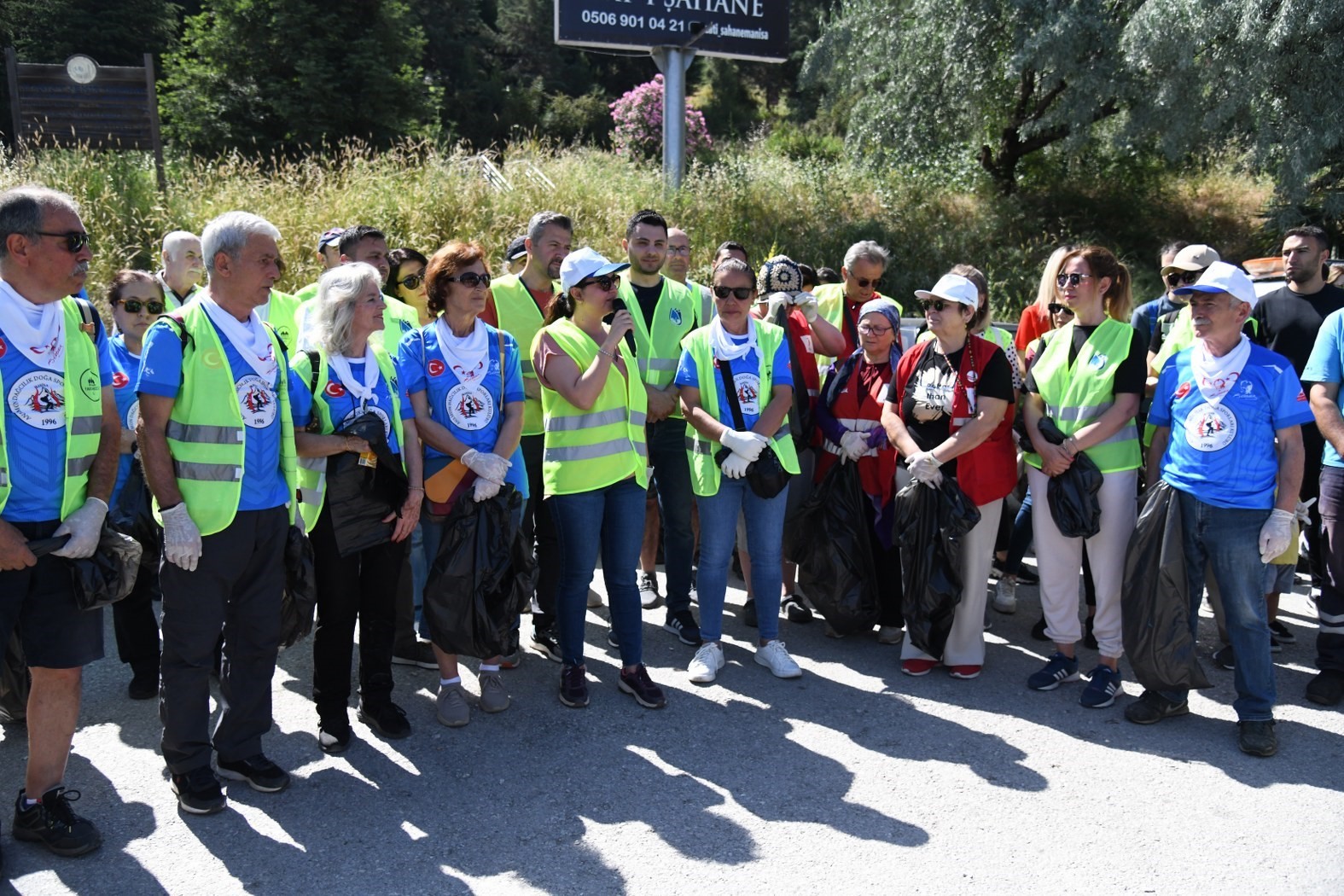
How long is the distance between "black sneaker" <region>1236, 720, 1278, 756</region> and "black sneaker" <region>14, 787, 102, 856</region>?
4335mm

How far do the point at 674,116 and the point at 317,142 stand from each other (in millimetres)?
8985

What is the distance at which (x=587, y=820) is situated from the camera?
3.79m

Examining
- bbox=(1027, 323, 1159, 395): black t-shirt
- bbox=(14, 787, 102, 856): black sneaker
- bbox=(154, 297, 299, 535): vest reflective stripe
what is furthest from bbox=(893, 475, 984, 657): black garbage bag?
bbox=(14, 787, 102, 856): black sneaker

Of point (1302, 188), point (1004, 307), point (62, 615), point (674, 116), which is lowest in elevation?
point (62, 615)

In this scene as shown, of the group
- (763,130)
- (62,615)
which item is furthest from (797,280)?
(763,130)

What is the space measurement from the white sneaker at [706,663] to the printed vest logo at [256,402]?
227cm

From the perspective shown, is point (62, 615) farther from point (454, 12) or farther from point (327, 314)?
point (454, 12)

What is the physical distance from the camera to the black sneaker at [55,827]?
3.46 metres

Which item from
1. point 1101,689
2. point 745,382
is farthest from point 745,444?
point 1101,689

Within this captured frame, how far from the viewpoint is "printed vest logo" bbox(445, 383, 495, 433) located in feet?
14.7

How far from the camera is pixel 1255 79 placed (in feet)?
40.5

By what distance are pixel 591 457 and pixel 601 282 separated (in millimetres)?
751

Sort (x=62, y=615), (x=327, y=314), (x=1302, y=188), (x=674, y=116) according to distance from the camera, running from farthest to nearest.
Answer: (x=674, y=116) < (x=1302, y=188) < (x=327, y=314) < (x=62, y=615)

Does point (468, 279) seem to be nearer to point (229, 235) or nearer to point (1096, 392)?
point (229, 235)
